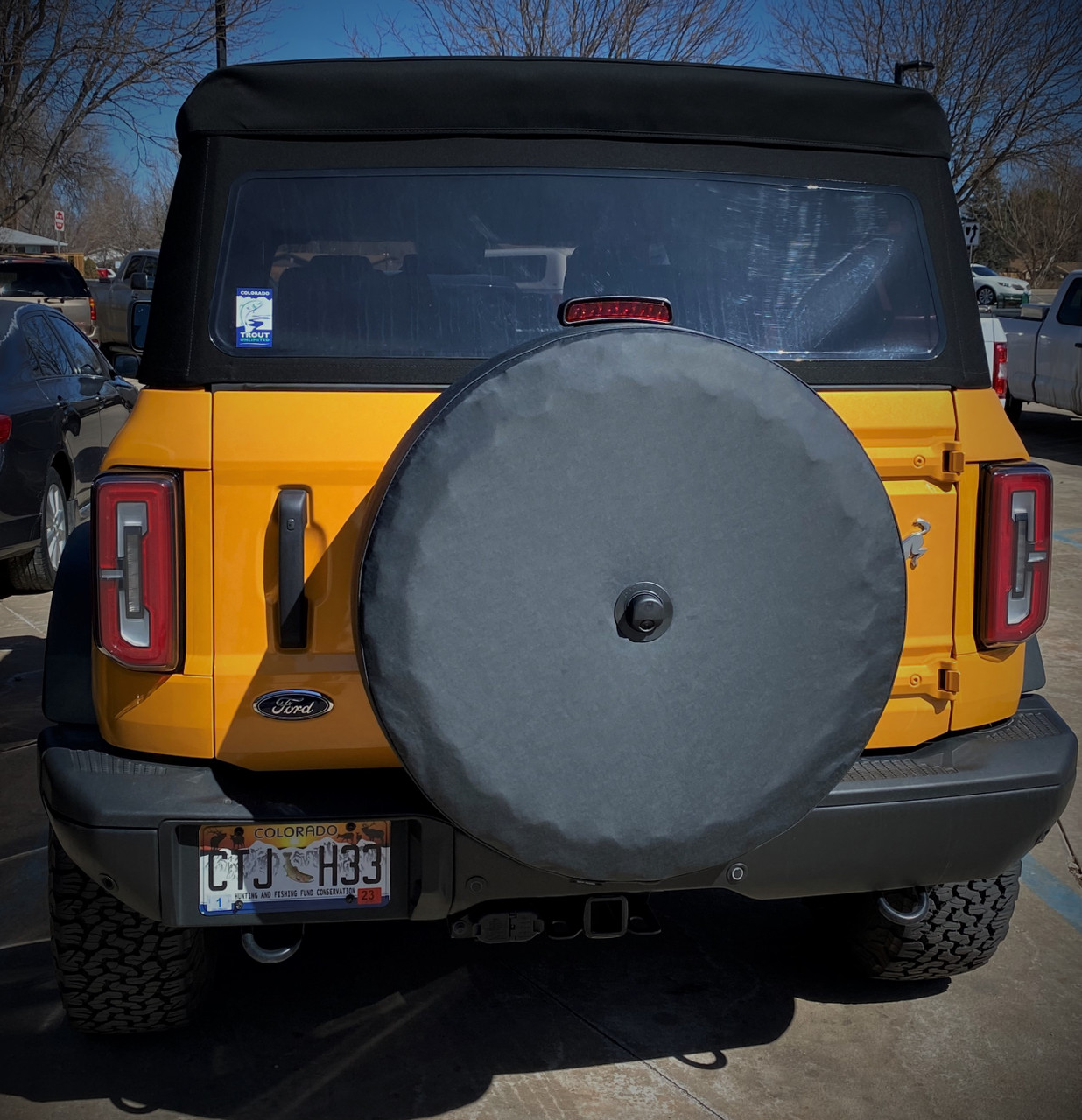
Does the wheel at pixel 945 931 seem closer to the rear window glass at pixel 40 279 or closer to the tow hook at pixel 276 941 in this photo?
the tow hook at pixel 276 941

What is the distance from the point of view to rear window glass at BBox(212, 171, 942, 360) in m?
2.63

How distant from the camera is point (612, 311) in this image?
8.33 ft

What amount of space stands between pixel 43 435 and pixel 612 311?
17.6ft

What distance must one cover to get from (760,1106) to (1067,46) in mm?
24563

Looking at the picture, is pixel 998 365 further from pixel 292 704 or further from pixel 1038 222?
pixel 1038 222

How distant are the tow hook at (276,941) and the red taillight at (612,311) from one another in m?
1.41

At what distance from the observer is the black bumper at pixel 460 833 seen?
2471 mm

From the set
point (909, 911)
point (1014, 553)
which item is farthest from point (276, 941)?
point (1014, 553)

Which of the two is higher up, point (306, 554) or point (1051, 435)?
point (306, 554)

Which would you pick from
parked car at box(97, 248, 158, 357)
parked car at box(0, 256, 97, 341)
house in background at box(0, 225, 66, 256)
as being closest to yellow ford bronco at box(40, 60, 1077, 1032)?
parked car at box(0, 256, 97, 341)

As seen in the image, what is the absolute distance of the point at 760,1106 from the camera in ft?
9.32

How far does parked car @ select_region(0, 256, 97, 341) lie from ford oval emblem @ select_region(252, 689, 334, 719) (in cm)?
1737

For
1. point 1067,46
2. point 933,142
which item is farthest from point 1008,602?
point 1067,46

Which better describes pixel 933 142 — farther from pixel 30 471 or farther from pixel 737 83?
pixel 30 471
